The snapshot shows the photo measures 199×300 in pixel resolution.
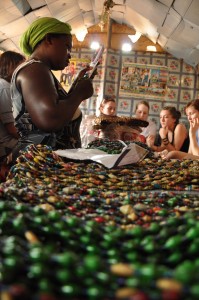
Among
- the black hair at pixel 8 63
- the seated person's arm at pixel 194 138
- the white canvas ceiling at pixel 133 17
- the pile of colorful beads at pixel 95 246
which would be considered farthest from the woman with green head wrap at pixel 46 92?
the white canvas ceiling at pixel 133 17

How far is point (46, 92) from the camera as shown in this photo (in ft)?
4.51

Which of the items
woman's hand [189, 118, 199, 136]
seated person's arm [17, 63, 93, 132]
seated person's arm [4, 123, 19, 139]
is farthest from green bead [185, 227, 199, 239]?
woman's hand [189, 118, 199, 136]

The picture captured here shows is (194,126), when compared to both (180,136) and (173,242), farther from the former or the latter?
(173,242)

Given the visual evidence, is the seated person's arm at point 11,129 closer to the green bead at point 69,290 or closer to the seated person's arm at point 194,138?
the seated person's arm at point 194,138

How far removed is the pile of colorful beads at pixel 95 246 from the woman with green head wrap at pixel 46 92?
506 mm

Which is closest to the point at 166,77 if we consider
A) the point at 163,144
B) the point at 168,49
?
the point at 168,49

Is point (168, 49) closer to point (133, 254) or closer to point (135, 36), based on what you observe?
point (135, 36)

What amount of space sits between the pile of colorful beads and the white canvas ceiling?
150 inches

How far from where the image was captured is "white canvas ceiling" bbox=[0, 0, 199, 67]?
15.7ft

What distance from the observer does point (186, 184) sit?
1.14m

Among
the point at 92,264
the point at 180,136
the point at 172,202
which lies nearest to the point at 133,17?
the point at 180,136

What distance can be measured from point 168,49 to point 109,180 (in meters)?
6.59

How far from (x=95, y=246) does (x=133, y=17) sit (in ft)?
22.4

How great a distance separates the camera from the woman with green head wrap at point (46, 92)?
139 cm
